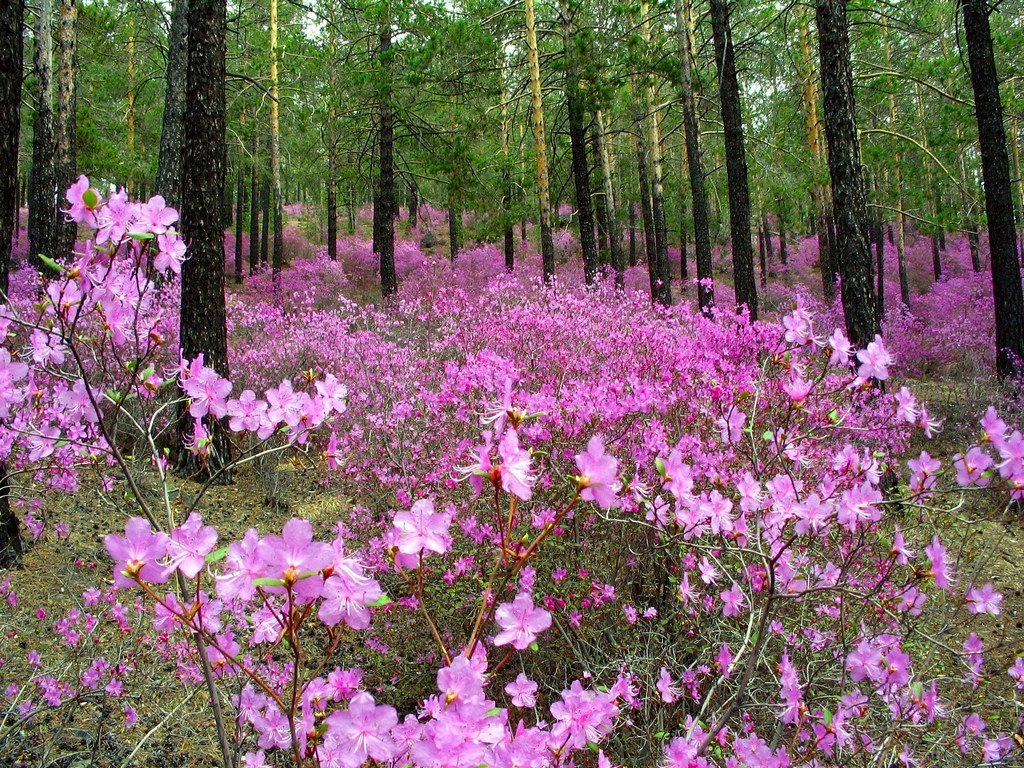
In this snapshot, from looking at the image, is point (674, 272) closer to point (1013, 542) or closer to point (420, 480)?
point (1013, 542)

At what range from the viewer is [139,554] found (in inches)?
40.9

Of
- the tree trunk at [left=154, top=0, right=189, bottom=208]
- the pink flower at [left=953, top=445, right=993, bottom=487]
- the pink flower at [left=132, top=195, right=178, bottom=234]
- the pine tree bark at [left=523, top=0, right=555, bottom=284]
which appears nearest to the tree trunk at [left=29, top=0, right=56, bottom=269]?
the tree trunk at [left=154, top=0, right=189, bottom=208]

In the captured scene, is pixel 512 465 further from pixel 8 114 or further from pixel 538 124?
pixel 538 124

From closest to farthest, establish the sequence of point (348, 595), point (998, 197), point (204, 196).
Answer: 1. point (348, 595)
2. point (204, 196)
3. point (998, 197)

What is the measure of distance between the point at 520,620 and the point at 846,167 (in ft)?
22.2

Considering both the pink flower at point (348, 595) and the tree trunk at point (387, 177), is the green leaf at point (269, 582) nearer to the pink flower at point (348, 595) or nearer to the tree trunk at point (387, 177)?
the pink flower at point (348, 595)

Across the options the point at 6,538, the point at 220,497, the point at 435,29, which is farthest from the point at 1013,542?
the point at 435,29

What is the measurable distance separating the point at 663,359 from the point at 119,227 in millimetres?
3562

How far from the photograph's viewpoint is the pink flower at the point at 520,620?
1.23 metres

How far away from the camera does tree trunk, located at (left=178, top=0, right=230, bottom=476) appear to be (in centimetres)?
569

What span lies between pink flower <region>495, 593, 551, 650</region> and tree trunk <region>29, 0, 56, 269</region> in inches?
396

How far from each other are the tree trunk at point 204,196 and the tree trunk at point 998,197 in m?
8.42

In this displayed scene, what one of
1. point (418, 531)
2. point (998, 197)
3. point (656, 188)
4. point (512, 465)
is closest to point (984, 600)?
point (512, 465)

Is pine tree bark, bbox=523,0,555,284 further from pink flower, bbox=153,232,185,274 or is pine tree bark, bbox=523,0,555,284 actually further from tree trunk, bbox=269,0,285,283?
pink flower, bbox=153,232,185,274
